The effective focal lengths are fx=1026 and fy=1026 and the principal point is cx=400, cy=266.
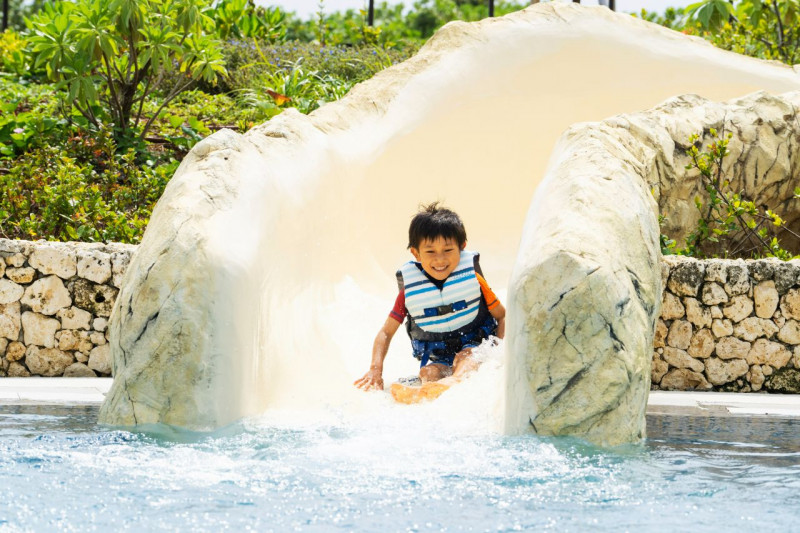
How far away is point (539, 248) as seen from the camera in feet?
14.3

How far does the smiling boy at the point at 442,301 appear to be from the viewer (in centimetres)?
565

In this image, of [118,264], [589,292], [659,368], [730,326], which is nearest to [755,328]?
[730,326]

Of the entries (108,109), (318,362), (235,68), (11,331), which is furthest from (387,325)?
(235,68)

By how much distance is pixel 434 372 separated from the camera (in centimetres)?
557

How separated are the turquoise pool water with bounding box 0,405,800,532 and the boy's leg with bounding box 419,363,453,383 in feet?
3.29

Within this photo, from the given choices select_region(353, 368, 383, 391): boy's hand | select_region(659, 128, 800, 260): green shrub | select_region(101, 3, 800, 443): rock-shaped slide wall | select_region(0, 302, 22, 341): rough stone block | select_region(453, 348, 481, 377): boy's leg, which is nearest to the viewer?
select_region(101, 3, 800, 443): rock-shaped slide wall

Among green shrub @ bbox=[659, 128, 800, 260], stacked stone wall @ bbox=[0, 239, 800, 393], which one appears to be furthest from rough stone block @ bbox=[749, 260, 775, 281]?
green shrub @ bbox=[659, 128, 800, 260]

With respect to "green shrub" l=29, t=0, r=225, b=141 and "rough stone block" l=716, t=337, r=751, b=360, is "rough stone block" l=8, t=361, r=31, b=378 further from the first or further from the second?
"rough stone block" l=716, t=337, r=751, b=360

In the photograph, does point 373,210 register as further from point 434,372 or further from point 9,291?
point 9,291

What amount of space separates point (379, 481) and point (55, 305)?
405 cm

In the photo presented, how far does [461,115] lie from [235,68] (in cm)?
557

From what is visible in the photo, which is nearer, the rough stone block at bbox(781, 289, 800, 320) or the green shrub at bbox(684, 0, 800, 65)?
the rough stone block at bbox(781, 289, 800, 320)

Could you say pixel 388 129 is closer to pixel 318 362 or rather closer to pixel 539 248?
pixel 318 362

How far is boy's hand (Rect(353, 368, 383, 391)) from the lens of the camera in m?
5.52
